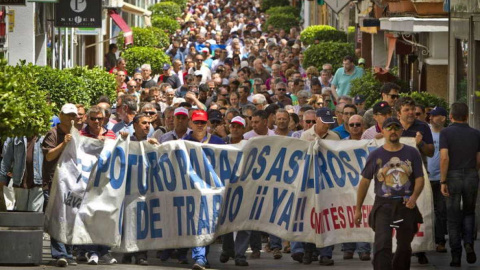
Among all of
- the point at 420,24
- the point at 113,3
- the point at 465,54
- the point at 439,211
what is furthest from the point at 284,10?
the point at 439,211

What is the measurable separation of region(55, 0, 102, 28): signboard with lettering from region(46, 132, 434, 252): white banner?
43.9 feet

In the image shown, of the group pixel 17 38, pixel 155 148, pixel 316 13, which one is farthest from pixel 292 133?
pixel 316 13

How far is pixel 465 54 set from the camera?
69.0 feet

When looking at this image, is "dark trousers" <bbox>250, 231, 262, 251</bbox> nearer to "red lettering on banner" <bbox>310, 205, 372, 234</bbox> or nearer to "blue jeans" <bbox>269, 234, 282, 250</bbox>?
"blue jeans" <bbox>269, 234, 282, 250</bbox>

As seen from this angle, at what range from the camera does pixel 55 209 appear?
14.6 m

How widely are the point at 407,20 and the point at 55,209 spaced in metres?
10.4

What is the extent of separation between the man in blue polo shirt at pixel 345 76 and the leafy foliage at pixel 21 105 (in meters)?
11.3

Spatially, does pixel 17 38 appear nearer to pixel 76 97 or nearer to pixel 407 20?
pixel 76 97

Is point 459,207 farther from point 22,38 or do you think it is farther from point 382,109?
point 22,38

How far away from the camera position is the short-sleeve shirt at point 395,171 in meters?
13.1

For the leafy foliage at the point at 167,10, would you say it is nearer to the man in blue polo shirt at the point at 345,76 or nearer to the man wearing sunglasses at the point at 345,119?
the man in blue polo shirt at the point at 345,76

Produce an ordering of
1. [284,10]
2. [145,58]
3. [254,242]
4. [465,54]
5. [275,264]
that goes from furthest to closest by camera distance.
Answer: [284,10], [145,58], [465,54], [254,242], [275,264]

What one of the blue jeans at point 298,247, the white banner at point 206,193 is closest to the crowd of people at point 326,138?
the blue jeans at point 298,247

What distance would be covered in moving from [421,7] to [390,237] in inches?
410
